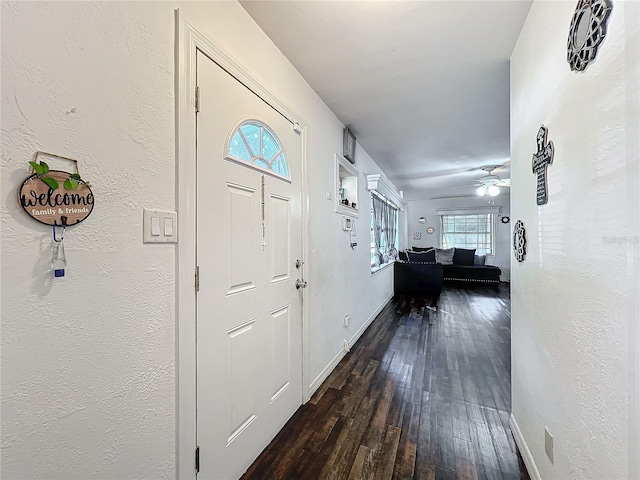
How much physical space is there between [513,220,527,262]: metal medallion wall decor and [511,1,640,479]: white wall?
0.06m

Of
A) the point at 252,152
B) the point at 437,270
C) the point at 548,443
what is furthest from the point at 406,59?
the point at 437,270

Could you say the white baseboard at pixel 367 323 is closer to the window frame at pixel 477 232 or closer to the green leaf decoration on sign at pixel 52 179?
the green leaf decoration on sign at pixel 52 179

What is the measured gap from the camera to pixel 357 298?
3.22 m

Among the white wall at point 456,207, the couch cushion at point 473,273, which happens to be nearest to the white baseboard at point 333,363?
the couch cushion at point 473,273

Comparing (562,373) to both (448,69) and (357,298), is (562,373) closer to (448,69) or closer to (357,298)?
(448,69)

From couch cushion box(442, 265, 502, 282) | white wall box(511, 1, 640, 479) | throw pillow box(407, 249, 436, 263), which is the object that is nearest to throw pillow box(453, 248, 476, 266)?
couch cushion box(442, 265, 502, 282)

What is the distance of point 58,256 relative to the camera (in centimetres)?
71

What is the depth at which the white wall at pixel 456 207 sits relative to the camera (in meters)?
7.29

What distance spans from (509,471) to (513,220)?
1.40 m

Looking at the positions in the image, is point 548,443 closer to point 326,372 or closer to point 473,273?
point 326,372

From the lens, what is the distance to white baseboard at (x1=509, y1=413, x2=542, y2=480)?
4.31 feet

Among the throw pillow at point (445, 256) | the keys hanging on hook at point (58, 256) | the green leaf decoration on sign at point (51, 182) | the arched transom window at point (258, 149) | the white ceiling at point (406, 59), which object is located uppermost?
the white ceiling at point (406, 59)

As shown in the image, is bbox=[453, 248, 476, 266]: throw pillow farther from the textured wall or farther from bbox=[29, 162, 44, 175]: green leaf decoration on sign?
bbox=[29, 162, 44, 175]: green leaf decoration on sign

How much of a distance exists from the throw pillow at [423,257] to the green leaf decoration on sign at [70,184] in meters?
6.21
